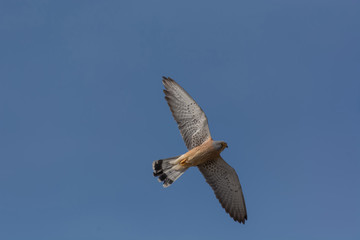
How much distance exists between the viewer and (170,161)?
11.6 m

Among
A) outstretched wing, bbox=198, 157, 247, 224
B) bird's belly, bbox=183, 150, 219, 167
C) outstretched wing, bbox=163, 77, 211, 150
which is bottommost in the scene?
outstretched wing, bbox=198, 157, 247, 224

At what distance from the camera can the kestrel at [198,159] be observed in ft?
37.2

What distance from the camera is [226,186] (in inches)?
461

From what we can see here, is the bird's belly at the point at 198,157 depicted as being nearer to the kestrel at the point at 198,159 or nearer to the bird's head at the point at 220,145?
the kestrel at the point at 198,159

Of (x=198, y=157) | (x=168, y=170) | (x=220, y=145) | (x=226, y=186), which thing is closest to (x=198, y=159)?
(x=198, y=157)

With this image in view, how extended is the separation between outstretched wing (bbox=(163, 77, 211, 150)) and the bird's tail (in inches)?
27.4

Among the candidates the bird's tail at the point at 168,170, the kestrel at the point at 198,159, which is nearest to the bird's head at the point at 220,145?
the kestrel at the point at 198,159

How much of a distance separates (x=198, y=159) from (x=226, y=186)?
1.30 metres

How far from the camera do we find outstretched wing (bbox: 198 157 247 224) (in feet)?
38.1

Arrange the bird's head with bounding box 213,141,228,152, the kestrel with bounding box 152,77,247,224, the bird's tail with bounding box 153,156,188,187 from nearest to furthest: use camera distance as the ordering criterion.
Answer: the bird's head with bounding box 213,141,228,152
the kestrel with bounding box 152,77,247,224
the bird's tail with bounding box 153,156,188,187

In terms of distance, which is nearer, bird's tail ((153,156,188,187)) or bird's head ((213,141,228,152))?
bird's head ((213,141,228,152))

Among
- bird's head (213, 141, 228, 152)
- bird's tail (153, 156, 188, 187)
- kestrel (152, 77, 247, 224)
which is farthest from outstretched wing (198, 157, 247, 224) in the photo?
bird's tail (153, 156, 188, 187)

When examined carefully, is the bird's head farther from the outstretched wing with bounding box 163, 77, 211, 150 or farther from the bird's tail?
the bird's tail

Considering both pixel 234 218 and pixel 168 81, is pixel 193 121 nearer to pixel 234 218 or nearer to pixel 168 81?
pixel 168 81
